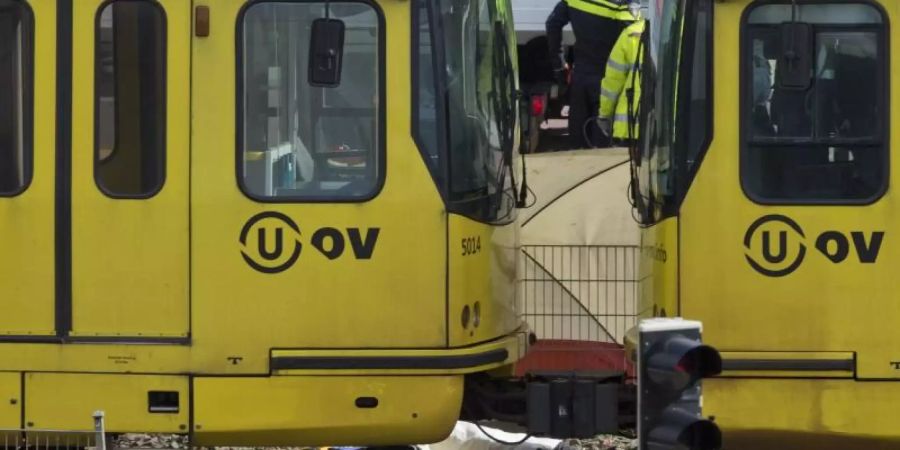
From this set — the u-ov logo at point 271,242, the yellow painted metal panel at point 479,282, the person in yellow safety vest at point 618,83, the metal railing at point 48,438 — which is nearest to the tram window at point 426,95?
the yellow painted metal panel at point 479,282

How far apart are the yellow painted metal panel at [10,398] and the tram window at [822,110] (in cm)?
342

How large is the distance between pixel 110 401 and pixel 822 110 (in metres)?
3.47

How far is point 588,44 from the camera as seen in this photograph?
12.7 meters

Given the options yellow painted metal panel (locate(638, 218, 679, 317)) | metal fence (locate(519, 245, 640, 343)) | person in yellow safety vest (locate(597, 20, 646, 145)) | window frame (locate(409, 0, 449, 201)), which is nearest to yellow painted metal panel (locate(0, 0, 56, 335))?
window frame (locate(409, 0, 449, 201))

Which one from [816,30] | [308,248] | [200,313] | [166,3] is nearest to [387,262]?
[308,248]

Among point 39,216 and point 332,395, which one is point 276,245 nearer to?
point 332,395

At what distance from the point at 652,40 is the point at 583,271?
2.18m

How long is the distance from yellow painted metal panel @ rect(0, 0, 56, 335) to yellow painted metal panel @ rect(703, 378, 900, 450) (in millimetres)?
3029

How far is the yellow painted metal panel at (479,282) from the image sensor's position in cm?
759

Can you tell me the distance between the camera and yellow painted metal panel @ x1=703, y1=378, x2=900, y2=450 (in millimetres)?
7375

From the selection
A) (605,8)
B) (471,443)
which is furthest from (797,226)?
(605,8)

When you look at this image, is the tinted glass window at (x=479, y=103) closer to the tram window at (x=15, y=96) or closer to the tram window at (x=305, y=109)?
the tram window at (x=305, y=109)

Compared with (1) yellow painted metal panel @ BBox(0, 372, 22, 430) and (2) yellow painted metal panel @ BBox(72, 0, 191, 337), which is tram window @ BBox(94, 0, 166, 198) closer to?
(2) yellow painted metal panel @ BBox(72, 0, 191, 337)

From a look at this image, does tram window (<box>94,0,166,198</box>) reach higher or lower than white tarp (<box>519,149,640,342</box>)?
higher
